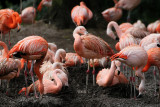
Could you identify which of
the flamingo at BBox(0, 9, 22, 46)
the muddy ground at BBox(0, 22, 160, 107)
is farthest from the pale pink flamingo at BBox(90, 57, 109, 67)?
the flamingo at BBox(0, 9, 22, 46)

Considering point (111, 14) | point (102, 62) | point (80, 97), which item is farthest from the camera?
point (111, 14)

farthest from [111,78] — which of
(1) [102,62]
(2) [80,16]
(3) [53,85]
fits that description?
(2) [80,16]

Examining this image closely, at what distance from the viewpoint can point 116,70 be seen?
5.70 meters

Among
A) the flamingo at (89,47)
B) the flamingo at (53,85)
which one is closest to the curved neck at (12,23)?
the flamingo at (89,47)

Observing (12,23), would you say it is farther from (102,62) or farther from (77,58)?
(102,62)

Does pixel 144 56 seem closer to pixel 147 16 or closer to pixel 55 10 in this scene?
pixel 55 10

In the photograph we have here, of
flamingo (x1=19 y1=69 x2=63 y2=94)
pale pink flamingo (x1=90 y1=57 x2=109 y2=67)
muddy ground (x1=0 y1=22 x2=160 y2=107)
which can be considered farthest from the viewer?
pale pink flamingo (x1=90 y1=57 x2=109 y2=67)

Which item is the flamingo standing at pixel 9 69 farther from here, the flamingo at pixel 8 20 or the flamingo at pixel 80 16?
the flamingo at pixel 80 16

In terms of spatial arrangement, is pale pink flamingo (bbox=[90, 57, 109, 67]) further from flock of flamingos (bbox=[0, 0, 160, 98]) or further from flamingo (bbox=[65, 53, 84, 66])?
flamingo (bbox=[65, 53, 84, 66])

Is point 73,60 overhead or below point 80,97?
overhead

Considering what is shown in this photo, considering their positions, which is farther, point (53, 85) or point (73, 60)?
point (73, 60)

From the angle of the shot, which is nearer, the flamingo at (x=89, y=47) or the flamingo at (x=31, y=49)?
the flamingo at (x=31, y=49)

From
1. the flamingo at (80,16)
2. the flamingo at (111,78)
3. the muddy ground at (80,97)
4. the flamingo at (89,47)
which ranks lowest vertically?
the muddy ground at (80,97)

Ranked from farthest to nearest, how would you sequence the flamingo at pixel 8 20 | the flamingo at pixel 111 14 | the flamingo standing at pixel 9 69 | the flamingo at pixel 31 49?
1. the flamingo at pixel 111 14
2. the flamingo at pixel 8 20
3. the flamingo standing at pixel 9 69
4. the flamingo at pixel 31 49
